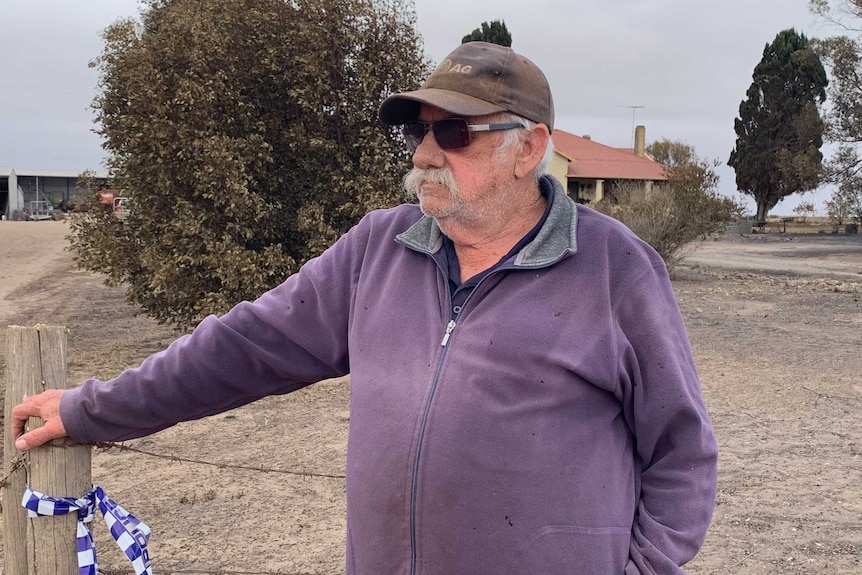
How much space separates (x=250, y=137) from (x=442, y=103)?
5.93m

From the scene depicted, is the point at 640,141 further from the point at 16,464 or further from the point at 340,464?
the point at 16,464

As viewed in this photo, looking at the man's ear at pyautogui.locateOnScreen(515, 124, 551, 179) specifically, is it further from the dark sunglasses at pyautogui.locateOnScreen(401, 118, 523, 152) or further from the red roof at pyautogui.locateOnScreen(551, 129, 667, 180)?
the red roof at pyautogui.locateOnScreen(551, 129, 667, 180)

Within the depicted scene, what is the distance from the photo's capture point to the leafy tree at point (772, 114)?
42.1 meters

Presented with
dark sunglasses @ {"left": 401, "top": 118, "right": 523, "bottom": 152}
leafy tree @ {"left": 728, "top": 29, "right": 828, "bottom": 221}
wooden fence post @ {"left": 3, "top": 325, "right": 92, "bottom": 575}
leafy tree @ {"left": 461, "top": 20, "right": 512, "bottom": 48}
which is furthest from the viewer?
leafy tree @ {"left": 728, "top": 29, "right": 828, "bottom": 221}

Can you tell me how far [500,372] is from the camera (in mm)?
1762

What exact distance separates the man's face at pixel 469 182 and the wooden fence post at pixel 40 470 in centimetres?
112

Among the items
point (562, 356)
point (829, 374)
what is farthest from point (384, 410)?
point (829, 374)

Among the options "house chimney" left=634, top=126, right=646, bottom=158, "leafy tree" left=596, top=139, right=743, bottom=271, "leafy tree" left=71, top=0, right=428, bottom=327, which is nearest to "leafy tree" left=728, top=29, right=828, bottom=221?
"house chimney" left=634, top=126, right=646, bottom=158

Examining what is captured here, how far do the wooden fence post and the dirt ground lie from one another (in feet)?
2.45

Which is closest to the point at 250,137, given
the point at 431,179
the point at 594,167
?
the point at 431,179

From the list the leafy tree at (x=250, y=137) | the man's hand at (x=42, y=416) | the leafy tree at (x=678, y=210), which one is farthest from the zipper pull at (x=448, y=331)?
the leafy tree at (x=678, y=210)

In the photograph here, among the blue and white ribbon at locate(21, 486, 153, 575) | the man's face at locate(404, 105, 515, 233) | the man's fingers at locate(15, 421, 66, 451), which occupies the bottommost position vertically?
the blue and white ribbon at locate(21, 486, 153, 575)

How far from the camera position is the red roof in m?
47.0

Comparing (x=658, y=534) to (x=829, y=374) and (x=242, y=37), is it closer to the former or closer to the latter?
(x=242, y=37)
